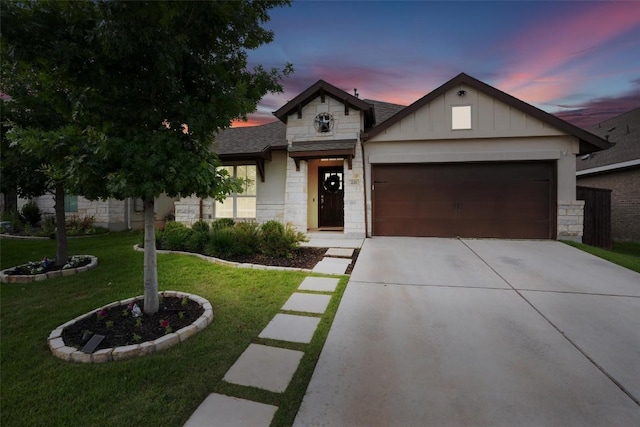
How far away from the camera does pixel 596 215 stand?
30.7 feet

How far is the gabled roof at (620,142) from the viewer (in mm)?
12828

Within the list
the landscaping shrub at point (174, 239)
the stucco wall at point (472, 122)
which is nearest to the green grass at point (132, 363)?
the landscaping shrub at point (174, 239)

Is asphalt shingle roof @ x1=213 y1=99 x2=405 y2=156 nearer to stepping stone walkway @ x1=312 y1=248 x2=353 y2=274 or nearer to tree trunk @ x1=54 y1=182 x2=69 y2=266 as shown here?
stepping stone walkway @ x1=312 y1=248 x2=353 y2=274

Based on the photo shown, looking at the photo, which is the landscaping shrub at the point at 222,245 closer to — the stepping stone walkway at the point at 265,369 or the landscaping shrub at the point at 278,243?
the landscaping shrub at the point at 278,243

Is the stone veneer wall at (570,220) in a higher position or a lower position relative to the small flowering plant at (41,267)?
higher

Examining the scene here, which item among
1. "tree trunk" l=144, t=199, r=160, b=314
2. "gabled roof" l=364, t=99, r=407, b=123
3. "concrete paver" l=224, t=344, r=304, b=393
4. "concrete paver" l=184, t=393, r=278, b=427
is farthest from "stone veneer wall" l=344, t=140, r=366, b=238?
"concrete paver" l=184, t=393, r=278, b=427

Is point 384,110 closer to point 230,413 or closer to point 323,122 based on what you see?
point 323,122

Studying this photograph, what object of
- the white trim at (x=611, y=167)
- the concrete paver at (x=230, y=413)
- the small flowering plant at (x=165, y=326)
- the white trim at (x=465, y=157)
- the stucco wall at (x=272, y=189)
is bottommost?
the concrete paver at (x=230, y=413)

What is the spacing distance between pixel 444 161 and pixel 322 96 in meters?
4.53

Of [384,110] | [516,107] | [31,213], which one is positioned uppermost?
[384,110]

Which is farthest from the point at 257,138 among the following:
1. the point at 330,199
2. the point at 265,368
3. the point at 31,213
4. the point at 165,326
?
the point at 31,213

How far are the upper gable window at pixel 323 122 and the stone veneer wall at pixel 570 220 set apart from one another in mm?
7437

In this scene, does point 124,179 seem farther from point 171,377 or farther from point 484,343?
point 484,343

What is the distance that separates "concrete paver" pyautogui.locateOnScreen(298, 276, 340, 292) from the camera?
4.59m
